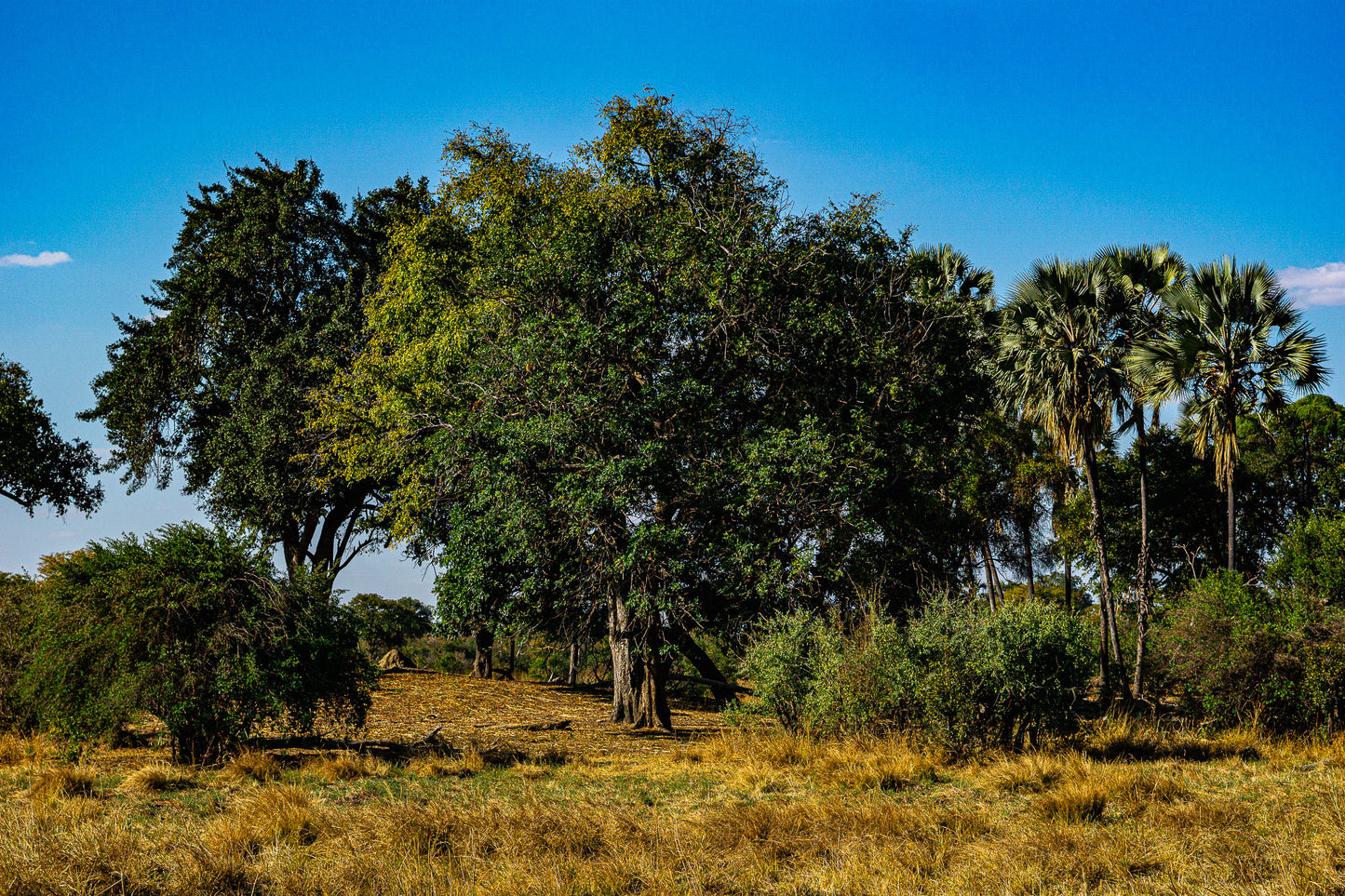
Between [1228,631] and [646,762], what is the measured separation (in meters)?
8.44

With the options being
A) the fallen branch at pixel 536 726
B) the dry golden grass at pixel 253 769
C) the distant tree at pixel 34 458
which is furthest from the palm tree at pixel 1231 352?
the distant tree at pixel 34 458

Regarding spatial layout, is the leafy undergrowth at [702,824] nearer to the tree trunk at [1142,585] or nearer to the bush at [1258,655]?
the bush at [1258,655]

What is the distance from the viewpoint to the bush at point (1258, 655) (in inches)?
460

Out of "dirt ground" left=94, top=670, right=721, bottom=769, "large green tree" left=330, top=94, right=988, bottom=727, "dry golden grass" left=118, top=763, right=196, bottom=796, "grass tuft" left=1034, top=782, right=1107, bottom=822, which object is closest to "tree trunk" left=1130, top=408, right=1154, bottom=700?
"large green tree" left=330, top=94, right=988, bottom=727

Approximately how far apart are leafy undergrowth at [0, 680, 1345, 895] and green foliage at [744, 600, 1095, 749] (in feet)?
1.31

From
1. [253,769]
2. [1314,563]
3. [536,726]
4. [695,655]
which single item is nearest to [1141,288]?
[1314,563]

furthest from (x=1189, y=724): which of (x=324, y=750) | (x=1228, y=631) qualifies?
(x=324, y=750)

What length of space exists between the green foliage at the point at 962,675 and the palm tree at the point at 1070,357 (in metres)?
9.96

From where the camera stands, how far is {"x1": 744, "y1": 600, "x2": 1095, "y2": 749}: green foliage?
1012 centimetres

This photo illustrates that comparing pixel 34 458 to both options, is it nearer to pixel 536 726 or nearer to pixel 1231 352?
pixel 536 726

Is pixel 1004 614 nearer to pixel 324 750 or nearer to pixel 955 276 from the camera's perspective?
pixel 324 750

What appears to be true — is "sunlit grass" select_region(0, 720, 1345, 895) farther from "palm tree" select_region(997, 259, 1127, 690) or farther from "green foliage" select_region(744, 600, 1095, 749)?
"palm tree" select_region(997, 259, 1127, 690)

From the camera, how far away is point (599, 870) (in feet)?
19.8

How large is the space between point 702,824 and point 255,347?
66.9 feet
